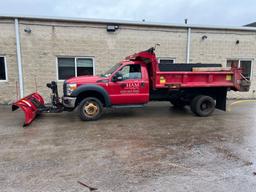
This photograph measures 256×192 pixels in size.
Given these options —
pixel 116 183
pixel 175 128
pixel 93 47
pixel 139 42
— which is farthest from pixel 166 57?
pixel 116 183

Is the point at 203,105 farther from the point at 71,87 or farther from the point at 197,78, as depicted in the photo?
the point at 71,87

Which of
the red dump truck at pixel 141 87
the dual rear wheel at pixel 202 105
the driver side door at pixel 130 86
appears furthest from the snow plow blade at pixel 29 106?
the dual rear wheel at pixel 202 105

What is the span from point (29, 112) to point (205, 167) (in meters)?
5.35

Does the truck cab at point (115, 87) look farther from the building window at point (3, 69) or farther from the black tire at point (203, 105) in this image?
the building window at point (3, 69)

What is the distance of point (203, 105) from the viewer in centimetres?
797

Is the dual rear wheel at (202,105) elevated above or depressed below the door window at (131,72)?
below

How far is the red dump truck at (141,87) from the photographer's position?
6.94 m

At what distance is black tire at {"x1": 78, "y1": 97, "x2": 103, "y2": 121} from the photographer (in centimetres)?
693

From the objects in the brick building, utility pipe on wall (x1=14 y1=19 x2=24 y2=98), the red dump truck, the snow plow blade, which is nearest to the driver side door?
the red dump truck

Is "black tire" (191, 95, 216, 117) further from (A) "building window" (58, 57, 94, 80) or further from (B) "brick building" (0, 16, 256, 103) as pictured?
(A) "building window" (58, 57, 94, 80)

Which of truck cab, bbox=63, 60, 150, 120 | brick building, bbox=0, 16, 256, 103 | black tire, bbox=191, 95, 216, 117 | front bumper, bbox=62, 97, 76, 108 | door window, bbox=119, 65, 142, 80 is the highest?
brick building, bbox=0, 16, 256, 103

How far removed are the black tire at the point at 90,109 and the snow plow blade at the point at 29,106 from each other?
1.49 metres

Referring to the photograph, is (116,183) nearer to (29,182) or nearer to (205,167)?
(29,182)

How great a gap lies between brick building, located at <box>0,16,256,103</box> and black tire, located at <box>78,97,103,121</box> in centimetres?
387
